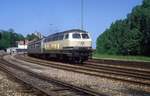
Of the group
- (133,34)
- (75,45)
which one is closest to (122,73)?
(75,45)

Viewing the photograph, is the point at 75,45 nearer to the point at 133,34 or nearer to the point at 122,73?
the point at 122,73

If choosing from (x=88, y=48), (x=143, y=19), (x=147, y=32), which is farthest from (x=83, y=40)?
(x=143, y=19)

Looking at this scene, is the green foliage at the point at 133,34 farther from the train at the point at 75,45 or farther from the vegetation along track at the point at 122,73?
the vegetation along track at the point at 122,73

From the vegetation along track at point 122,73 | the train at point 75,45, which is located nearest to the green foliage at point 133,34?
the train at point 75,45

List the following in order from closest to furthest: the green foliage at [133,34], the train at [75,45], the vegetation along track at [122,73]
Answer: the vegetation along track at [122,73] < the train at [75,45] < the green foliage at [133,34]

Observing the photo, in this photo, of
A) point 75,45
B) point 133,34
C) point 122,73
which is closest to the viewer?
point 122,73

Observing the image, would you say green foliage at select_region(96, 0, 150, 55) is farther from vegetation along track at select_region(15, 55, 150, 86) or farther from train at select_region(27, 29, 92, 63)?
vegetation along track at select_region(15, 55, 150, 86)

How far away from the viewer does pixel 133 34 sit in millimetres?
78625

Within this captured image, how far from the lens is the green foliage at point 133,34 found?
76.0 meters

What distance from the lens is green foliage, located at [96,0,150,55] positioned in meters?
76.0

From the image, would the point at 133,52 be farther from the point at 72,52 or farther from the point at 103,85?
the point at 103,85

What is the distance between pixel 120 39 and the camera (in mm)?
86875

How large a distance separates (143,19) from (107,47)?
20177mm

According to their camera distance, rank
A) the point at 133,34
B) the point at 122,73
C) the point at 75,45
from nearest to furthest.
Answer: the point at 122,73 → the point at 75,45 → the point at 133,34
